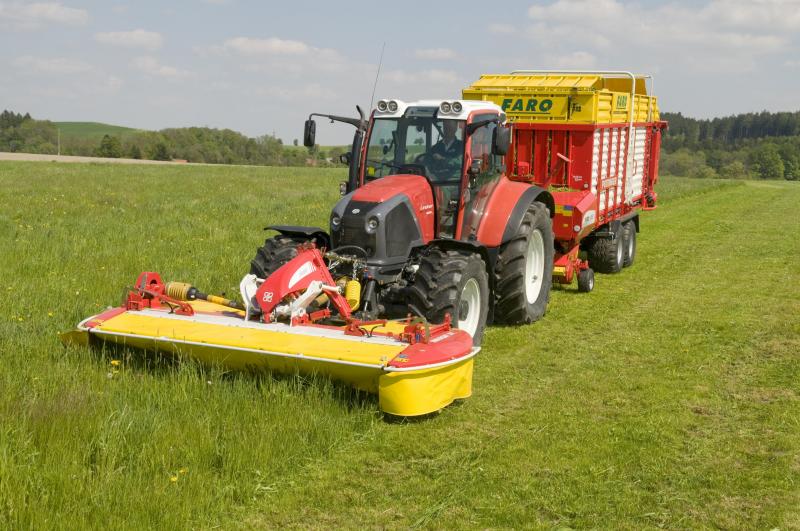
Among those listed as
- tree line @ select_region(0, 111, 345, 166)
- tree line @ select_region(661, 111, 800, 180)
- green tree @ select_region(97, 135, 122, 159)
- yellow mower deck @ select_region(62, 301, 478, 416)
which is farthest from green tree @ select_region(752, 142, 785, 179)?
yellow mower deck @ select_region(62, 301, 478, 416)

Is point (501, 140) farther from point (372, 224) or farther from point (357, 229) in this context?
point (357, 229)

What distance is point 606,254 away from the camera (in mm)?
12352

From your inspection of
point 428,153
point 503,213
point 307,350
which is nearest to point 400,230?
point 428,153

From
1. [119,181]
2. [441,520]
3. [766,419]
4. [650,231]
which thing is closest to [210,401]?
[441,520]

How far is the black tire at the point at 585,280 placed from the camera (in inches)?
432

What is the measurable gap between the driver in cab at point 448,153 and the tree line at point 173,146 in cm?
6017

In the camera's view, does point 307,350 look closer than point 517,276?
Yes

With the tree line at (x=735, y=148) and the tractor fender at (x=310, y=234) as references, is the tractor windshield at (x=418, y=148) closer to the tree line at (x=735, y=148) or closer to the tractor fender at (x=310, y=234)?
the tractor fender at (x=310, y=234)

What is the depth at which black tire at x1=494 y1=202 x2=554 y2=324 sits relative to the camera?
8.52 meters

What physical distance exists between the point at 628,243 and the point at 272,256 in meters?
7.40

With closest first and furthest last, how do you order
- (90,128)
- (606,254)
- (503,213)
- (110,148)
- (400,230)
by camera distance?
1. (400,230)
2. (503,213)
3. (606,254)
4. (110,148)
5. (90,128)

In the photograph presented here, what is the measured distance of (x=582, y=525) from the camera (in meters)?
4.57

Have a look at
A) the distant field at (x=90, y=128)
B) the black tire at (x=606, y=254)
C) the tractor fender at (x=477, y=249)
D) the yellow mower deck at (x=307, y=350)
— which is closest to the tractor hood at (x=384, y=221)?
the tractor fender at (x=477, y=249)

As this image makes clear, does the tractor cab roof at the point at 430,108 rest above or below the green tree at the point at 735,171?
below
